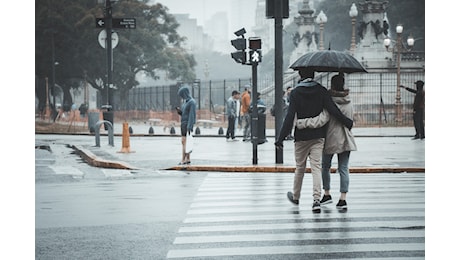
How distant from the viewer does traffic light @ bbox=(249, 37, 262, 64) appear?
1524cm

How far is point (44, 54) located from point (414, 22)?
1157 cm

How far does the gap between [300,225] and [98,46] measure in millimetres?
26215

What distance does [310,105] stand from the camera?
30.9ft

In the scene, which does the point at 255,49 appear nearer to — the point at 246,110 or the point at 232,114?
the point at 232,114

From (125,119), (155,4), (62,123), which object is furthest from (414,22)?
(155,4)

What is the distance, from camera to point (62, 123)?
33031 mm

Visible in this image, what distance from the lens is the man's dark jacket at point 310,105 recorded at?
944 centimetres

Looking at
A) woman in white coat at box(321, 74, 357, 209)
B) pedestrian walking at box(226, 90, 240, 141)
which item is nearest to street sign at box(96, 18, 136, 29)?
pedestrian walking at box(226, 90, 240, 141)

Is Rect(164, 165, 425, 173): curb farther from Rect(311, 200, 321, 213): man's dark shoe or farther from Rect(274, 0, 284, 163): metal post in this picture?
Rect(311, 200, 321, 213): man's dark shoe

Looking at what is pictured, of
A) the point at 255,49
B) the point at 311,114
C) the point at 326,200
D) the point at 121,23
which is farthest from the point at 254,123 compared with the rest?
the point at 121,23

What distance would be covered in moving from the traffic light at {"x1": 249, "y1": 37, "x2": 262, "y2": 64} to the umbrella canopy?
544 cm

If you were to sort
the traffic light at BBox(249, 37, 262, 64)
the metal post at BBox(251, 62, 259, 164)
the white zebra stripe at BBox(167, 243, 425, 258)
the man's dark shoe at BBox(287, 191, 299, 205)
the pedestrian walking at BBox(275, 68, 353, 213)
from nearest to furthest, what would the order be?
the white zebra stripe at BBox(167, 243, 425, 258), the pedestrian walking at BBox(275, 68, 353, 213), the man's dark shoe at BBox(287, 191, 299, 205), the traffic light at BBox(249, 37, 262, 64), the metal post at BBox(251, 62, 259, 164)

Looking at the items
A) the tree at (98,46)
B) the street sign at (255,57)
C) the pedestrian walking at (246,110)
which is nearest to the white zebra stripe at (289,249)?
the street sign at (255,57)
